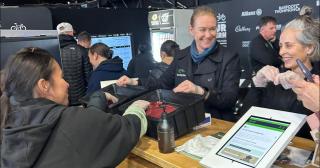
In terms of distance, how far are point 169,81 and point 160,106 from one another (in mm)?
594

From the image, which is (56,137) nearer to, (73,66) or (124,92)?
(124,92)

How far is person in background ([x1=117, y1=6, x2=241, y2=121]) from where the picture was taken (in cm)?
193

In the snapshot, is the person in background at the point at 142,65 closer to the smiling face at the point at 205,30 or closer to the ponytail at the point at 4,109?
the smiling face at the point at 205,30

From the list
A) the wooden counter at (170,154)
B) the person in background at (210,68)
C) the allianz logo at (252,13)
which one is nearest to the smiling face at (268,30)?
the allianz logo at (252,13)

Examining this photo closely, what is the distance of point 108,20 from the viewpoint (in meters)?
6.93

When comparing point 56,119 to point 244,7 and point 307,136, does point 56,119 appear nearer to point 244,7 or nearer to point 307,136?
point 307,136

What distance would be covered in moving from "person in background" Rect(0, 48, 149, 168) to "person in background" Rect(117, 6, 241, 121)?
666mm

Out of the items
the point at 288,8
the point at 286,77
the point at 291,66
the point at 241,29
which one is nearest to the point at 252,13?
the point at 241,29

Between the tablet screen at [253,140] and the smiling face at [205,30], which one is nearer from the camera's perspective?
the tablet screen at [253,140]

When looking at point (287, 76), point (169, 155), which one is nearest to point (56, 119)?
point (169, 155)

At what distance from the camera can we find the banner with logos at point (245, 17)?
5.25 m

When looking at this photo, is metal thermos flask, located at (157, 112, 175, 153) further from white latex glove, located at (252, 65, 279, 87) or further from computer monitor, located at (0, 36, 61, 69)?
computer monitor, located at (0, 36, 61, 69)

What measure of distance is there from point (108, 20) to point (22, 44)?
18.0ft

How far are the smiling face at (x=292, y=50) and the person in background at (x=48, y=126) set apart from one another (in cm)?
86
